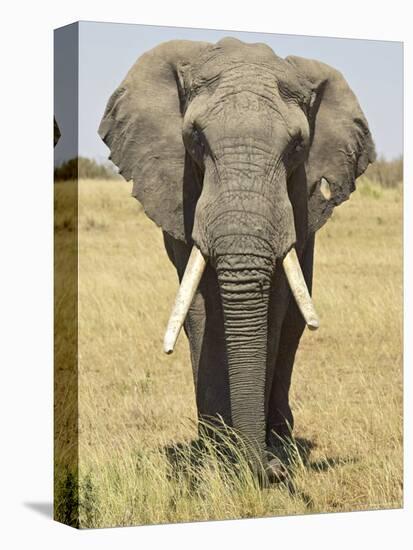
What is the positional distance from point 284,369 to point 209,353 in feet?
3.23

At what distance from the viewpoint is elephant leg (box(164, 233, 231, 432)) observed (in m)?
10.2

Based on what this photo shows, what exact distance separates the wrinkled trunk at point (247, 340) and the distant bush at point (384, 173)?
1031cm

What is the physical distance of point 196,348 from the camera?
10344mm

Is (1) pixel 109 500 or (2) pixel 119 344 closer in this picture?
(1) pixel 109 500

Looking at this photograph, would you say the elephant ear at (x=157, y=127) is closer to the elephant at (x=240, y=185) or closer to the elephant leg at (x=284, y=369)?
the elephant at (x=240, y=185)

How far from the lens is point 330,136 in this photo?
1056cm

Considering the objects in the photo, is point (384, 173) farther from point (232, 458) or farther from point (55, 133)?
point (55, 133)

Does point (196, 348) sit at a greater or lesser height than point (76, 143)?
lesser

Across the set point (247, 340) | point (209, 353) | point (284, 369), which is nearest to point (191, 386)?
point (284, 369)

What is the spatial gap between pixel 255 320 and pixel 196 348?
0.87m

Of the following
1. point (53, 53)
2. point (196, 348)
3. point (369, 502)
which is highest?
point (53, 53)

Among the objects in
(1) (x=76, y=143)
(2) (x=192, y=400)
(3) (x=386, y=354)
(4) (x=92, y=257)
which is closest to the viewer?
(1) (x=76, y=143)

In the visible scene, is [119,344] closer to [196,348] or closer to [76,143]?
[196,348]

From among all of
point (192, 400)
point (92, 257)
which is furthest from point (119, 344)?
point (92, 257)
